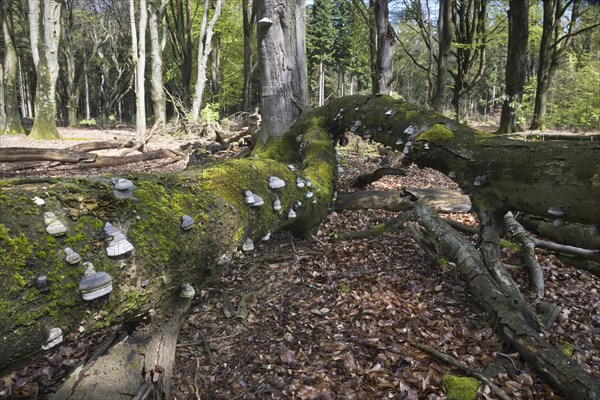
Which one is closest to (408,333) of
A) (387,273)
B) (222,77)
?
(387,273)

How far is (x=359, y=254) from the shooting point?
5.24 m

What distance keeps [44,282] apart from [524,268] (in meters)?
4.80

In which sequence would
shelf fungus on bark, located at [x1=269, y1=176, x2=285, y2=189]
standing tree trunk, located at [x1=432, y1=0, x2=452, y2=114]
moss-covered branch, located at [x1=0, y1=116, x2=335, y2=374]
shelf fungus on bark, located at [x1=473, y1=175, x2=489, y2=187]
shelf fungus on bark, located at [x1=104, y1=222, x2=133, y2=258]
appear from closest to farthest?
moss-covered branch, located at [x1=0, y1=116, x2=335, y2=374], shelf fungus on bark, located at [x1=104, y1=222, x2=133, y2=258], shelf fungus on bark, located at [x1=473, y1=175, x2=489, y2=187], shelf fungus on bark, located at [x1=269, y1=176, x2=285, y2=189], standing tree trunk, located at [x1=432, y1=0, x2=452, y2=114]

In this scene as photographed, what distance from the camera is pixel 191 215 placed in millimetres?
2633

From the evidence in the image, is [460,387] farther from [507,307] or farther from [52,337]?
[52,337]

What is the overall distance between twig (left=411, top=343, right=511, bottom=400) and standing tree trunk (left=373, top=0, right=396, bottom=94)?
8.61m

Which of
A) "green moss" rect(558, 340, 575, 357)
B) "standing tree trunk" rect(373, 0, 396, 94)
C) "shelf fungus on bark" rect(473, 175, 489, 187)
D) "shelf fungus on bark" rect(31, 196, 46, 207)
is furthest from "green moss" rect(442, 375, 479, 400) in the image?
"standing tree trunk" rect(373, 0, 396, 94)

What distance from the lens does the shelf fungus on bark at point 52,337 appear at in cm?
171

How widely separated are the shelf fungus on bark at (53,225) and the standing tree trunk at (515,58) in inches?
526

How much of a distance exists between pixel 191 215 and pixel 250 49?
77.1 feet

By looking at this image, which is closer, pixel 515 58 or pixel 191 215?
pixel 191 215

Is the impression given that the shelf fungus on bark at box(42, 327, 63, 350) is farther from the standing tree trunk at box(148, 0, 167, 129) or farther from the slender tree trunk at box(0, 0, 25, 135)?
the slender tree trunk at box(0, 0, 25, 135)

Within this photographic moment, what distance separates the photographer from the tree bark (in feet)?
37.8

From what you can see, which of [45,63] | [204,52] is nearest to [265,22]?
[45,63]
